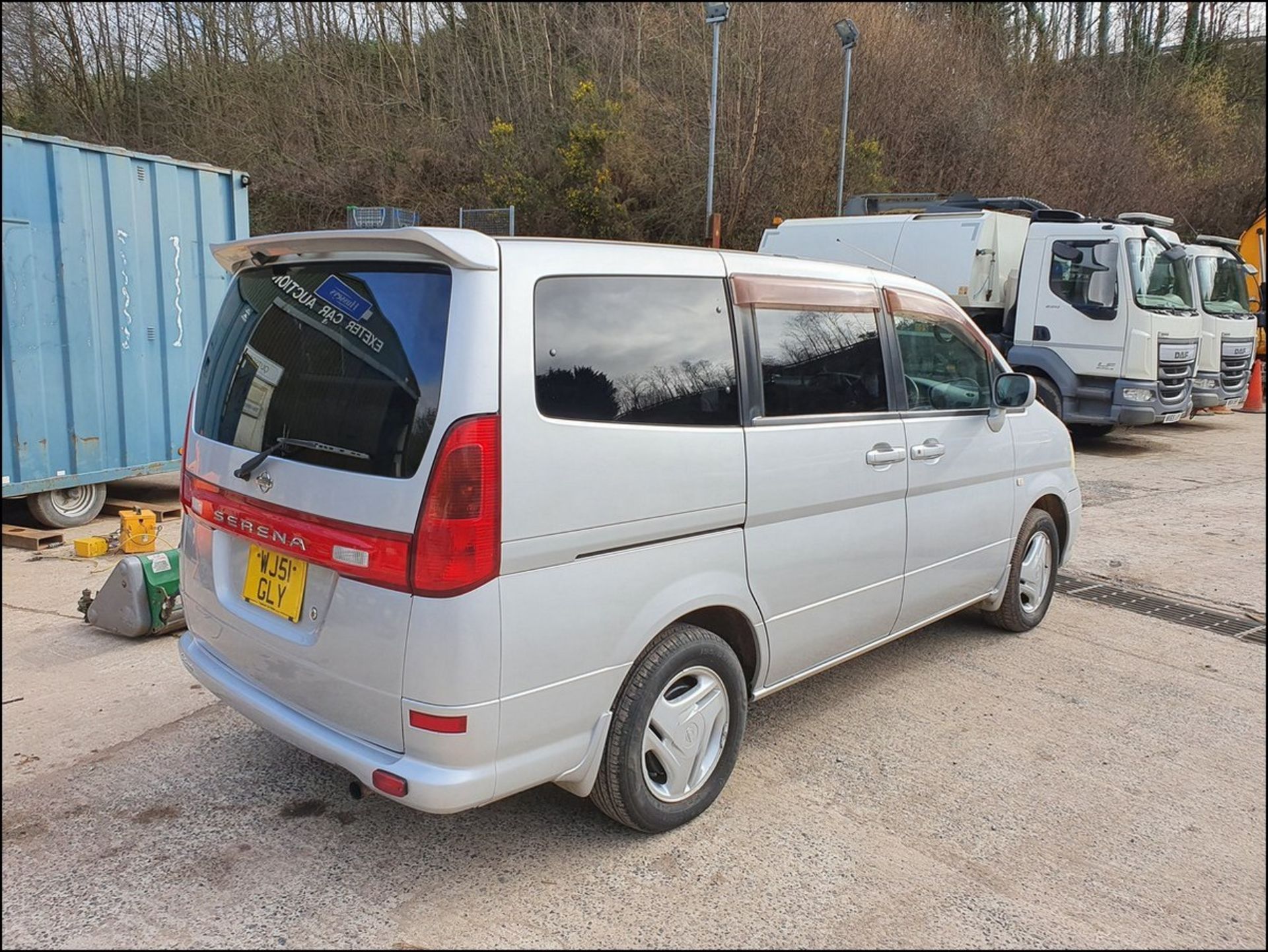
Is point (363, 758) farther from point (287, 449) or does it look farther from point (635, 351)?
point (635, 351)

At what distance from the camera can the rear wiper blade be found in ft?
8.63

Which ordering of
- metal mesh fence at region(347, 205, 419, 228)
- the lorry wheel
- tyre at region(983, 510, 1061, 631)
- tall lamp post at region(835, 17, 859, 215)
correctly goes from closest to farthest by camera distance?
tyre at region(983, 510, 1061, 631) < the lorry wheel < tall lamp post at region(835, 17, 859, 215) < metal mesh fence at region(347, 205, 419, 228)

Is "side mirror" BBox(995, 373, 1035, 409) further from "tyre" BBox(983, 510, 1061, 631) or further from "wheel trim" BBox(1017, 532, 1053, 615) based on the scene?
"wheel trim" BBox(1017, 532, 1053, 615)

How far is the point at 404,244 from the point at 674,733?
1.74m

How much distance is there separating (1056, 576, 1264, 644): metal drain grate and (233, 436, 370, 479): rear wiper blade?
4845 mm

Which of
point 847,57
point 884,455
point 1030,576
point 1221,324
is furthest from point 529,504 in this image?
point 847,57

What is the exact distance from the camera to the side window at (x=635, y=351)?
8.73 feet

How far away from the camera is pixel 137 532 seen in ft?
20.4

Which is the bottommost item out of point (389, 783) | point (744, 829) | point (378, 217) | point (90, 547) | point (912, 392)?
point (744, 829)

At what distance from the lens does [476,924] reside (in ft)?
8.60

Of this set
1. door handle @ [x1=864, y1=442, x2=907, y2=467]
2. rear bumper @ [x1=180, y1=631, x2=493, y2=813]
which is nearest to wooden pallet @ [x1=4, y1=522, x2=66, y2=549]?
rear bumper @ [x1=180, y1=631, x2=493, y2=813]

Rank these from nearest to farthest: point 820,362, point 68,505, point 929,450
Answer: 1. point 820,362
2. point 929,450
3. point 68,505

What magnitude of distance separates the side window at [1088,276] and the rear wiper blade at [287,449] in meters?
10.9

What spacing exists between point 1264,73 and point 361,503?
5619 millimetres
